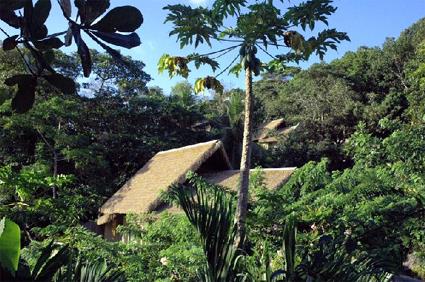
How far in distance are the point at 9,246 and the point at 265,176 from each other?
7554mm

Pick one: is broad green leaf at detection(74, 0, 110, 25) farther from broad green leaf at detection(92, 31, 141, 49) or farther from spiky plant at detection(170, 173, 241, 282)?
spiky plant at detection(170, 173, 241, 282)

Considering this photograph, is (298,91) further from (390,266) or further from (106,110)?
(390,266)

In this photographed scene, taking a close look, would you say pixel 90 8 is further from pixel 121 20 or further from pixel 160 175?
pixel 160 175

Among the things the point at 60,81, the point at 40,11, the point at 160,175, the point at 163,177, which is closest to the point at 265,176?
the point at 163,177

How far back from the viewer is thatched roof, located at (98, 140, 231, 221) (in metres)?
10.1

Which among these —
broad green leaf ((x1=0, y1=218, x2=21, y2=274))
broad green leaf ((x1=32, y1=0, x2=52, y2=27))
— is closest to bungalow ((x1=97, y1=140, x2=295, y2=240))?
broad green leaf ((x1=32, y1=0, x2=52, y2=27))

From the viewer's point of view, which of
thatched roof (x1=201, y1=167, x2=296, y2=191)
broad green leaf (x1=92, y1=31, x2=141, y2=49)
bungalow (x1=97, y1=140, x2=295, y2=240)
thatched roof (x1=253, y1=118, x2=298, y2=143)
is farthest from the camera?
thatched roof (x1=253, y1=118, x2=298, y2=143)

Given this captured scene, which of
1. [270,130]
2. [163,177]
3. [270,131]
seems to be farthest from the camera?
[270,130]

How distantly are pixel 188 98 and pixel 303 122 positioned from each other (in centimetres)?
458

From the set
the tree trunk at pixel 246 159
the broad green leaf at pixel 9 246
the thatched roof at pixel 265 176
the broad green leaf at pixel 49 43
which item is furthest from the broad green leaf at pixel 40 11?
the thatched roof at pixel 265 176

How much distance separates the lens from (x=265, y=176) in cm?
808

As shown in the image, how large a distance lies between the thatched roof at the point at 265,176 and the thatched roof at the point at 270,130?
776 cm

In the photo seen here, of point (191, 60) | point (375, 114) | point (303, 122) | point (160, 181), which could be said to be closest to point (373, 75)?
point (375, 114)

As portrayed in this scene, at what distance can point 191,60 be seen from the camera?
366 centimetres
